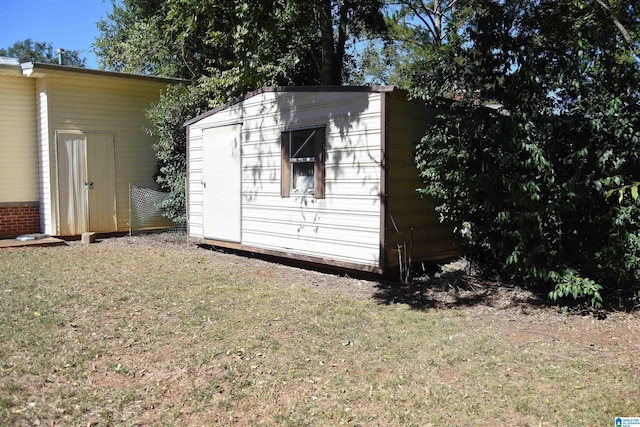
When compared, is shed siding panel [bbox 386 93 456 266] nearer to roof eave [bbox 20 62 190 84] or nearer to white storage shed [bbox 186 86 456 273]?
white storage shed [bbox 186 86 456 273]

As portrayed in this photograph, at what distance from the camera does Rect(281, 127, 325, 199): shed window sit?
7.46 metres

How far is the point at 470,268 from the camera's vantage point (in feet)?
23.3

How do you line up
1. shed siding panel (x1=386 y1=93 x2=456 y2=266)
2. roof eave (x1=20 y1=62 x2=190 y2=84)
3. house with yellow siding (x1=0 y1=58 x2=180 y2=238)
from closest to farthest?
shed siding panel (x1=386 y1=93 x2=456 y2=266), roof eave (x1=20 y1=62 x2=190 y2=84), house with yellow siding (x1=0 y1=58 x2=180 y2=238)

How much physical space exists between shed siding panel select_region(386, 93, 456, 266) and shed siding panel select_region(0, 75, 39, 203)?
8170mm

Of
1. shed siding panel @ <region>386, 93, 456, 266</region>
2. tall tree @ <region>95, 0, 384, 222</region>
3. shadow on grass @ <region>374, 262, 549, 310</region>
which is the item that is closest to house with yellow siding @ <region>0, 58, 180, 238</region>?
tall tree @ <region>95, 0, 384, 222</region>

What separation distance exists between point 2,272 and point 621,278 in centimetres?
785

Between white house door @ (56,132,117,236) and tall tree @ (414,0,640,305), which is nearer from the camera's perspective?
tall tree @ (414,0,640,305)

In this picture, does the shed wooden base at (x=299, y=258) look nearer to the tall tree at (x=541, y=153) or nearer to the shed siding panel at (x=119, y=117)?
the tall tree at (x=541, y=153)

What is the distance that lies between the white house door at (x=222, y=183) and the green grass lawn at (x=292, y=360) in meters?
2.46

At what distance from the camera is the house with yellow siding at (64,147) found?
10633 millimetres

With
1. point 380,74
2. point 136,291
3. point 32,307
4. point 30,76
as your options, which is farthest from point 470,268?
point 380,74

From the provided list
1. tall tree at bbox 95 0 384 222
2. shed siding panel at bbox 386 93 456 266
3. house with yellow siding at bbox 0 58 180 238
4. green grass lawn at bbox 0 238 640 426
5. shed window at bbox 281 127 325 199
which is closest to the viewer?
green grass lawn at bbox 0 238 640 426

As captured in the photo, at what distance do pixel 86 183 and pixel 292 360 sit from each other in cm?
854

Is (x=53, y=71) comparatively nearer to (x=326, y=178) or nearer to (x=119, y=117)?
(x=119, y=117)
